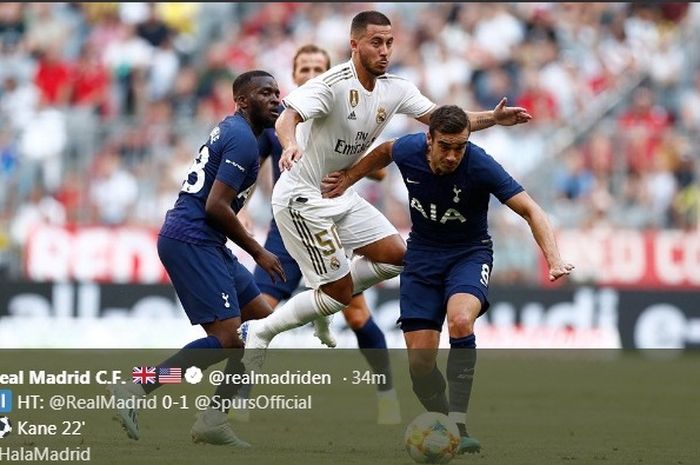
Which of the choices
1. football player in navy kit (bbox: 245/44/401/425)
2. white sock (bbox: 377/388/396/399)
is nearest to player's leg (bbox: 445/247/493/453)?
football player in navy kit (bbox: 245/44/401/425)

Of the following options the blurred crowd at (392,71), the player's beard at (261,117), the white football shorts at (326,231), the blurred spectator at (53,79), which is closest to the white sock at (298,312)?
the white football shorts at (326,231)

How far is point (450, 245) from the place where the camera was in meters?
9.73

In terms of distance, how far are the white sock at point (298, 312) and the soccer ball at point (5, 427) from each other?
1.79m

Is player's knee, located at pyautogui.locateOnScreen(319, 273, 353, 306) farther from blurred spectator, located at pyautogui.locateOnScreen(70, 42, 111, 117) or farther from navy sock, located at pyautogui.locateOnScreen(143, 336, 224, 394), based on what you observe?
blurred spectator, located at pyautogui.locateOnScreen(70, 42, 111, 117)

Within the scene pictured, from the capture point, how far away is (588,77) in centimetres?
2325

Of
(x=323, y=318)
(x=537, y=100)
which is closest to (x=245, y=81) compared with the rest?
(x=323, y=318)

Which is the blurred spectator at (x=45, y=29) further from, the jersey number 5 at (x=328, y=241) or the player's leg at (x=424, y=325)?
the player's leg at (x=424, y=325)

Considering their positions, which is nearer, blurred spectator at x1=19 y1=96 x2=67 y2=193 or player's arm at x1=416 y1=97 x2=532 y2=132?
player's arm at x1=416 y1=97 x2=532 y2=132

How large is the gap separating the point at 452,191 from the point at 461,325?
3.07 feet

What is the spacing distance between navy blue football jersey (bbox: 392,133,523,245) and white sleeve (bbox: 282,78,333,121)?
0.59 metres

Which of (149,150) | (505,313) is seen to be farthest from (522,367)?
(149,150)

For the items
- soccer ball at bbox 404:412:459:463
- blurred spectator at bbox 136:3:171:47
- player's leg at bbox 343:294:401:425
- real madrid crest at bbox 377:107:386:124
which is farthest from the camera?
blurred spectator at bbox 136:3:171:47

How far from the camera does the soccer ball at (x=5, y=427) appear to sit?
30.3 feet

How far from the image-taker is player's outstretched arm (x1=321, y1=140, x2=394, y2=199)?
10164 millimetres
